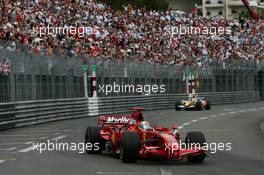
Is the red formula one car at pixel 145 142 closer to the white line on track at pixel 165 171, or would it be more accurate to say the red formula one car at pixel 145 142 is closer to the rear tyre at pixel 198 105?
the white line on track at pixel 165 171

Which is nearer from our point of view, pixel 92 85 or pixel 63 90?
pixel 63 90

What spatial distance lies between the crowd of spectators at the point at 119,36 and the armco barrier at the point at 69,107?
1877mm

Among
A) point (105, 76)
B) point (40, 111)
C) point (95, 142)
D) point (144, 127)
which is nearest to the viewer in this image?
point (144, 127)

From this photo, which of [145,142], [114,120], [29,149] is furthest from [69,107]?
[145,142]

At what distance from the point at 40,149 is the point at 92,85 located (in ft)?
55.2

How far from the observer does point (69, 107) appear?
28.9 m

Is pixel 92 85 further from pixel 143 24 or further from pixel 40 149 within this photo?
pixel 40 149

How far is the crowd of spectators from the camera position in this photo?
28.6m

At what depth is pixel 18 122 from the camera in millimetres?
23672

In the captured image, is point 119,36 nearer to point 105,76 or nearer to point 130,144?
point 105,76

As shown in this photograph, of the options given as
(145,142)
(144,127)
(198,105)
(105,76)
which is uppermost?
(105,76)

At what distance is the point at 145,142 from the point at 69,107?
16715 mm

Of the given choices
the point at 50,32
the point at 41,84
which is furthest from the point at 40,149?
the point at 50,32

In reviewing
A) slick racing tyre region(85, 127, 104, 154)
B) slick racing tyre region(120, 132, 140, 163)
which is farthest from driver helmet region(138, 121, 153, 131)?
slick racing tyre region(85, 127, 104, 154)
